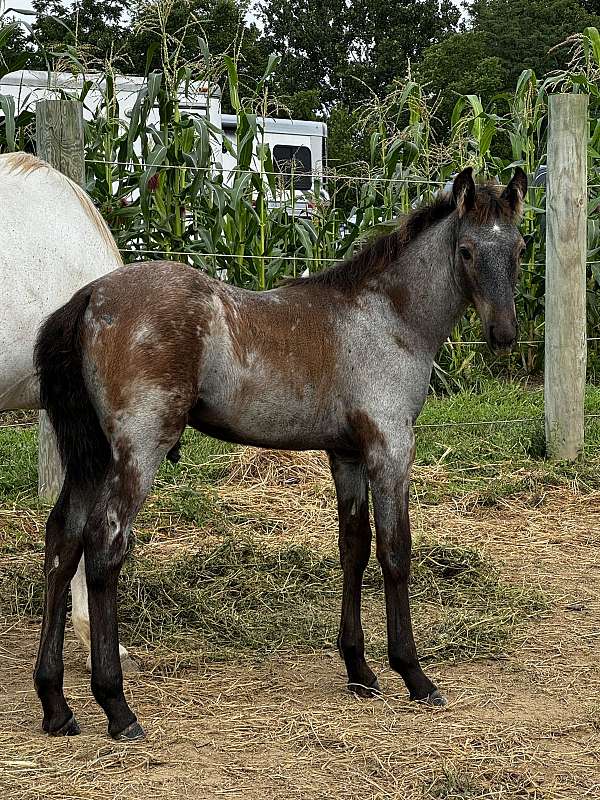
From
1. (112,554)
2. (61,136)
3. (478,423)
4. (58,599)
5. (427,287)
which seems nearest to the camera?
(112,554)

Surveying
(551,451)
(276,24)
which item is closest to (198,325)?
(551,451)

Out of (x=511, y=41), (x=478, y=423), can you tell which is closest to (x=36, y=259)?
(x=478, y=423)

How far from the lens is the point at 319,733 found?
322 cm

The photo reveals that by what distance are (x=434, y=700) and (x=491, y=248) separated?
1.59 m

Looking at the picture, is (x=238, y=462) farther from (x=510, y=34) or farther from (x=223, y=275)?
(x=510, y=34)

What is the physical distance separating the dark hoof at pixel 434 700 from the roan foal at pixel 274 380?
11mm

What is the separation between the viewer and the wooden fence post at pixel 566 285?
6680 millimetres

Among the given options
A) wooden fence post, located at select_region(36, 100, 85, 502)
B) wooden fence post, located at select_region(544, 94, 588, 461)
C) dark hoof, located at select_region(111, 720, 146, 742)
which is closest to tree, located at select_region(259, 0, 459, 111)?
wooden fence post, located at select_region(544, 94, 588, 461)

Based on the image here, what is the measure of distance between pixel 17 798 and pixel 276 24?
4530 cm

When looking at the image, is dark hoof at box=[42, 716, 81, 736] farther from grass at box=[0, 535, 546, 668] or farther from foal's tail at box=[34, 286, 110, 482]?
foal's tail at box=[34, 286, 110, 482]

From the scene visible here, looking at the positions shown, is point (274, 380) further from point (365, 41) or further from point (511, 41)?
point (365, 41)

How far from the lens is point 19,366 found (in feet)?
12.6

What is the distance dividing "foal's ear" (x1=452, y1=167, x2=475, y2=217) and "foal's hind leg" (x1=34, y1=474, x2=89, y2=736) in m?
1.66

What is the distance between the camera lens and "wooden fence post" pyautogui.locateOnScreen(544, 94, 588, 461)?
6680mm
